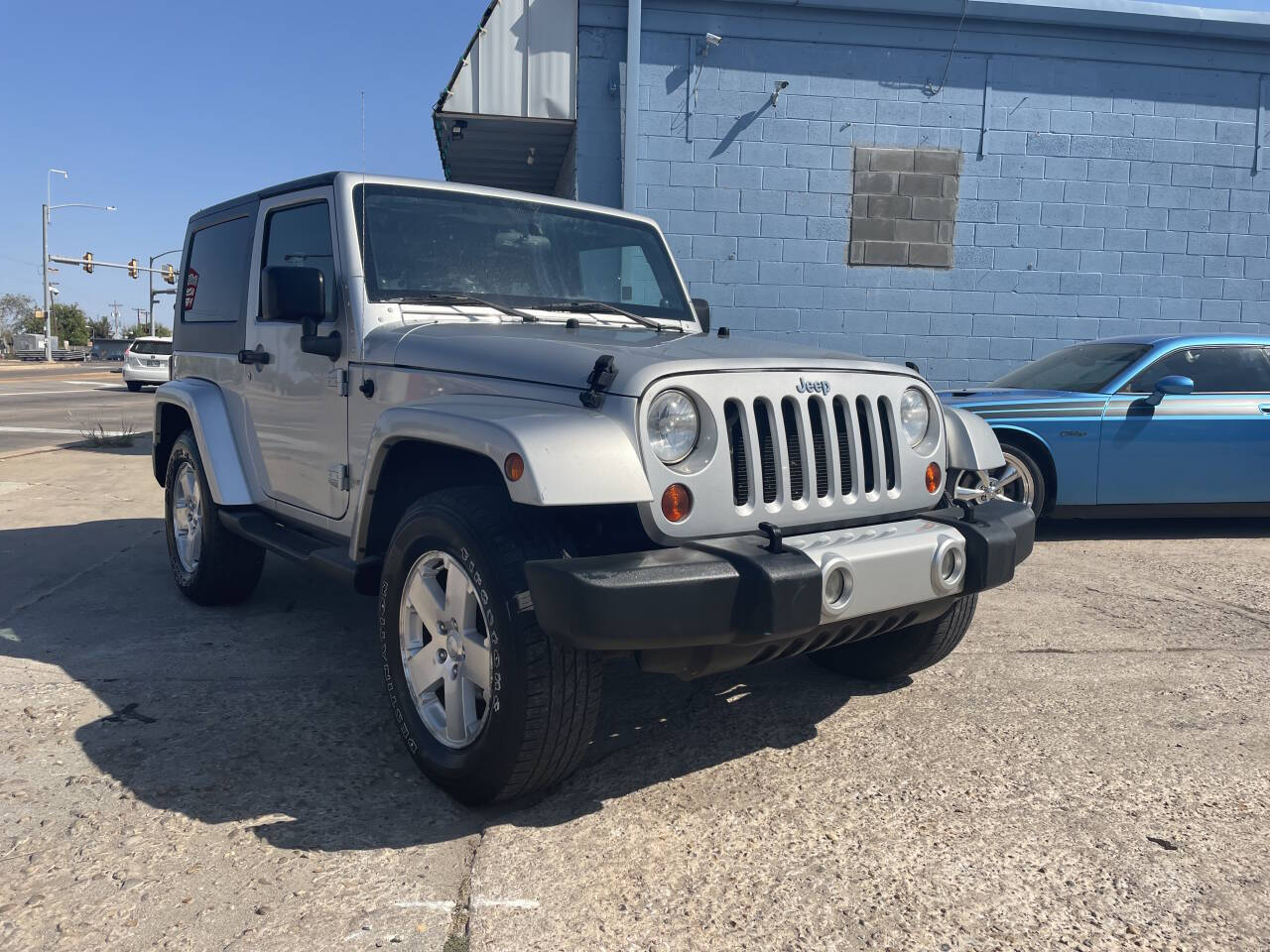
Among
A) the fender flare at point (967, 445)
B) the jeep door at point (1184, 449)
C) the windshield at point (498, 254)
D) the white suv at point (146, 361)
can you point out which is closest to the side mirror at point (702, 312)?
the windshield at point (498, 254)

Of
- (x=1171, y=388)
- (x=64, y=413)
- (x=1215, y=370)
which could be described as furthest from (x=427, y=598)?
(x=64, y=413)

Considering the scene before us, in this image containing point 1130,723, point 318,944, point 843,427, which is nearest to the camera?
point 318,944

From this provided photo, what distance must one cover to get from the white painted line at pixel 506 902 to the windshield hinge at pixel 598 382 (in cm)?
121

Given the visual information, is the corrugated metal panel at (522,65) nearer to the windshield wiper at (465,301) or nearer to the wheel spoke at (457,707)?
the windshield wiper at (465,301)

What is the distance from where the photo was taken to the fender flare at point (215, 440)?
431 cm

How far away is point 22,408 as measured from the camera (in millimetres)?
18562

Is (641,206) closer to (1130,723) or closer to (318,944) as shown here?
(1130,723)

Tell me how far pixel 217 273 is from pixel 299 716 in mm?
2471

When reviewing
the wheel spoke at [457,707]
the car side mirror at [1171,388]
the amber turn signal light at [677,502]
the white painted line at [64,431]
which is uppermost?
the car side mirror at [1171,388]

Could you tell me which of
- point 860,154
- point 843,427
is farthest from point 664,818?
point 860,154

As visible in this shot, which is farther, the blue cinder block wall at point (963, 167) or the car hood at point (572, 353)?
the blue cinder block wall at point (963, 167)

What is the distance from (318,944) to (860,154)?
9.25m

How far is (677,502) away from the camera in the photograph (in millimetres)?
2578

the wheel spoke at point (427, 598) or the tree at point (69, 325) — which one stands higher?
the tree at point (69, 325)
